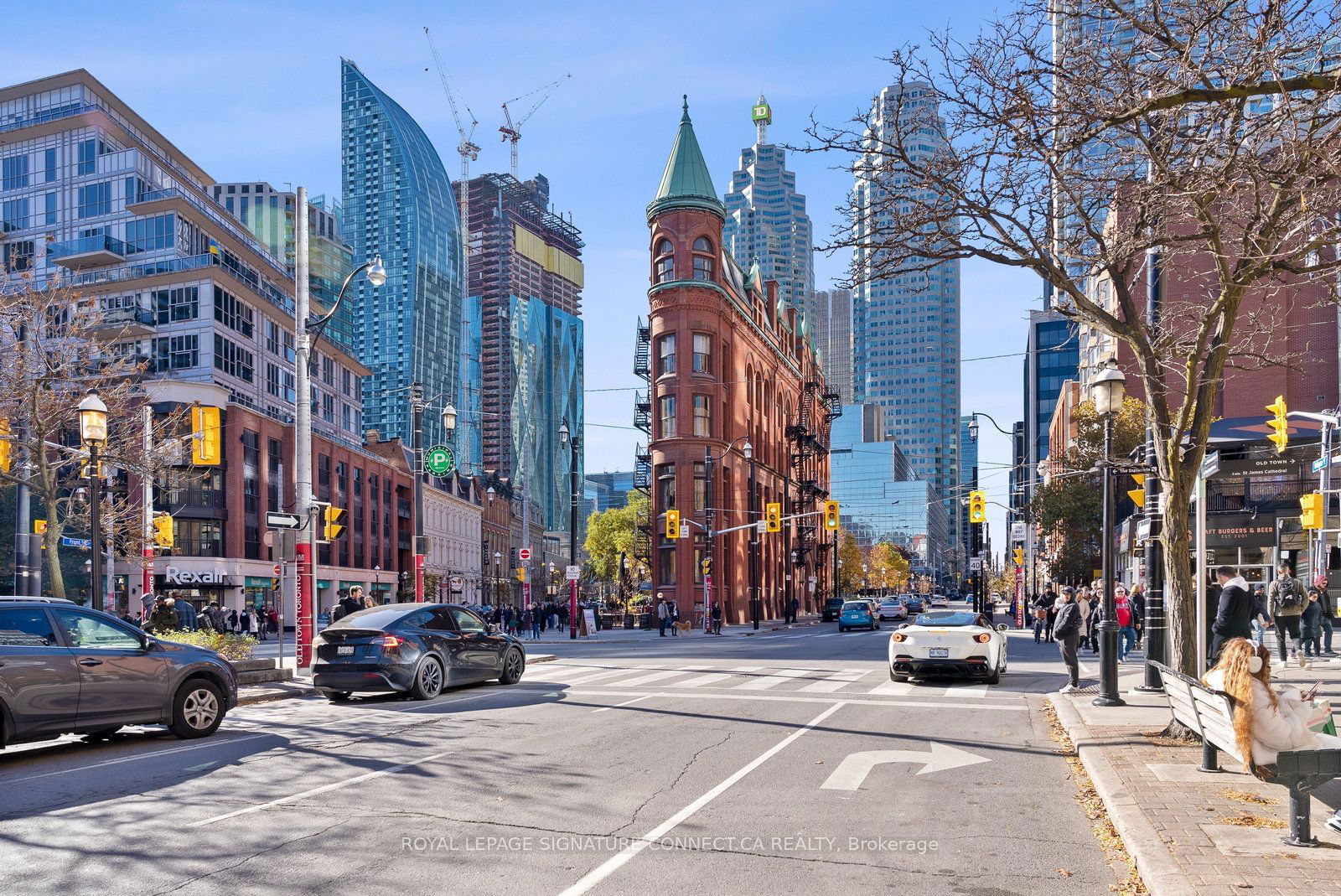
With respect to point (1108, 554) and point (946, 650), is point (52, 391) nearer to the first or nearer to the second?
point (946, 650)

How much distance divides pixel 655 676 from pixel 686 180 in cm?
4710

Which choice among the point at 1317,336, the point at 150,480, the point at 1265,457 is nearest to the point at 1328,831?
the point at 150,480

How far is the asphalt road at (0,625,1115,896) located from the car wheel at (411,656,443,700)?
0.98 metres

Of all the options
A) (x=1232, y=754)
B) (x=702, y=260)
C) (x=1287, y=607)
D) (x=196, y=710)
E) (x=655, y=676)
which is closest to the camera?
(x=1232, y=754)

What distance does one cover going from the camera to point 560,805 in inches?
343

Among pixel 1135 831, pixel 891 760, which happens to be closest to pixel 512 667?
pixel 891 760

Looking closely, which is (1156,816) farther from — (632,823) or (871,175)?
(871,175)

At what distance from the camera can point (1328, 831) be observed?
24.1ft

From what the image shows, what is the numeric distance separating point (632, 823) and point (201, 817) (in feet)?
10.6

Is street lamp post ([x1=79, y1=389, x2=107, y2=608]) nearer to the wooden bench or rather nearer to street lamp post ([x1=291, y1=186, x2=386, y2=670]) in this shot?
street lamp post ([x1=291, y1=186, x2=386, y2=670])

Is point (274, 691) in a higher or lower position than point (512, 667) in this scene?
lower

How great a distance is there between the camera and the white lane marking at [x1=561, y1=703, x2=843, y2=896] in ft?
21.6

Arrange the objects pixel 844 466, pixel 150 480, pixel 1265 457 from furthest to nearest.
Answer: pixel 844 466
pixel 1265 457
pixel 150 480

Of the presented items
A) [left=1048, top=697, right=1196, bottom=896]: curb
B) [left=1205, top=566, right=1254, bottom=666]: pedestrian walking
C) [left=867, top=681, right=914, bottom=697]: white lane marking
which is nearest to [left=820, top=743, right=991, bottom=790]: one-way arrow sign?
[left=1048, top=697, right=1196, bottom=896]: curb
